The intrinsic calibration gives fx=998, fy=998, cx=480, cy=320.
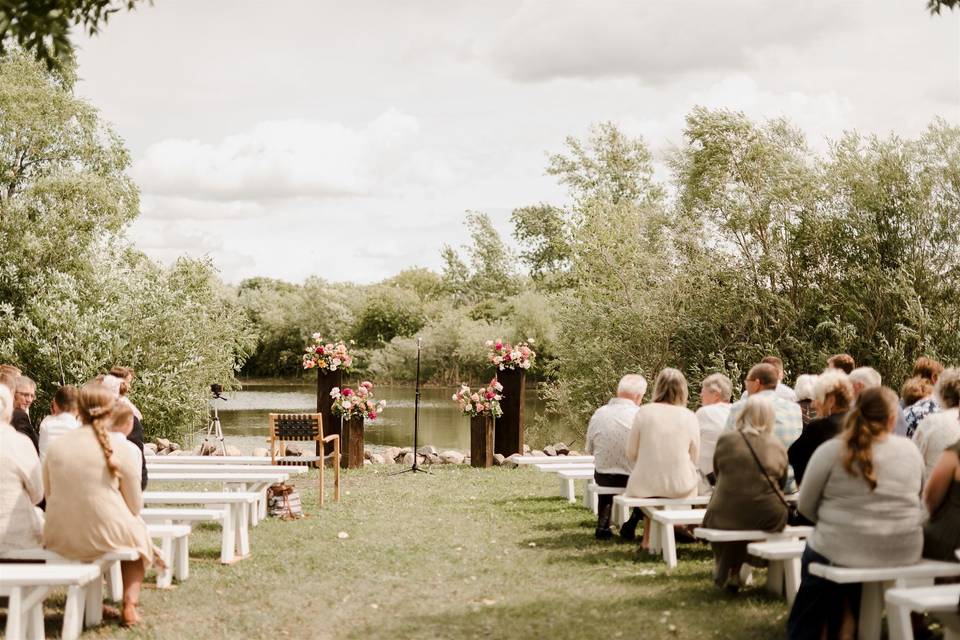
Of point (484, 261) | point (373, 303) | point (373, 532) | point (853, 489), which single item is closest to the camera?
point (853, 489)

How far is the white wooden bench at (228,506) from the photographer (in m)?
7.85

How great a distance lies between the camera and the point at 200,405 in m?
22.7

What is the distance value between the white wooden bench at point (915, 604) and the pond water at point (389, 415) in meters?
17.1

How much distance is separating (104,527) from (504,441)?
9.98m

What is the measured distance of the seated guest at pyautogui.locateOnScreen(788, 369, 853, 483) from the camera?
20.3 feet

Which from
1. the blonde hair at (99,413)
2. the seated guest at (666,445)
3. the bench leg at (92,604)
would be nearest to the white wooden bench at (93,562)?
the bench leg at (92,604)

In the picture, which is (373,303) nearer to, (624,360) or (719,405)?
(624,360)

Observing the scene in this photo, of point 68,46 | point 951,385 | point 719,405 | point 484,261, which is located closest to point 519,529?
point 719,405

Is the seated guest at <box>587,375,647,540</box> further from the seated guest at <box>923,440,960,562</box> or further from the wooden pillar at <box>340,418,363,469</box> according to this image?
the wooden pillar at <box>340,418,363,469</box>

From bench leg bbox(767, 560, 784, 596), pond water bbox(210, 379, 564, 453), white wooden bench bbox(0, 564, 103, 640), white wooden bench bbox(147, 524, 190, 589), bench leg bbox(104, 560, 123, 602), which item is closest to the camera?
white wooden bench bbox(0, 564, 103, 640)

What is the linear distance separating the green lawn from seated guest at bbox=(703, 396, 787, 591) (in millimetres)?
514

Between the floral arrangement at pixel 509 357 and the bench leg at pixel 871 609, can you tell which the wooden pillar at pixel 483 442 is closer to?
the floral arrangement at pixel 509 357

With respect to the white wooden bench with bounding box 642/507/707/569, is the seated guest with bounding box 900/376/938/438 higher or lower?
higher

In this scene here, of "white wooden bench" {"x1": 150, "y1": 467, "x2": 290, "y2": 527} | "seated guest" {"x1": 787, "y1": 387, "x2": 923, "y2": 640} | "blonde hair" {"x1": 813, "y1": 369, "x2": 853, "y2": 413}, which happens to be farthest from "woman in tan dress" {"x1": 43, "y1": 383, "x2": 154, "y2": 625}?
"blonde hair" {"x1": 813, "y1": 369, "x2": 853, "y2": 413}
